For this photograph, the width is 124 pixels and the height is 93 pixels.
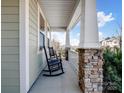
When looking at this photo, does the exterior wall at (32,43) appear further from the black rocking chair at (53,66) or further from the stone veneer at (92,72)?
the stone veneer at (92,72)

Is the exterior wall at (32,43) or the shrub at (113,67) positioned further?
the exterior wall at (32,43)

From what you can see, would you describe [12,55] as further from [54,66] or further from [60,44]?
[60,44]

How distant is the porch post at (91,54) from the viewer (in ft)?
13.1

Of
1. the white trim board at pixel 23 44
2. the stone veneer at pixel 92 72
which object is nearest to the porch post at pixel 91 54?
the stone veneer at pixel 92 72

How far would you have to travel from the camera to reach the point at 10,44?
12.4ft

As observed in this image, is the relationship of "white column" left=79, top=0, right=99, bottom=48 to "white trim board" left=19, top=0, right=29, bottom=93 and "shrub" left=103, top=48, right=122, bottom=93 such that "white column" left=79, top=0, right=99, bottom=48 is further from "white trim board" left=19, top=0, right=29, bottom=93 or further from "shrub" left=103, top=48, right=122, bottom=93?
"white trim board" left=19, top=0, right=29, bottom=93

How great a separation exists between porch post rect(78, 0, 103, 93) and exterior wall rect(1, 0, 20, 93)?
1505 millimetres

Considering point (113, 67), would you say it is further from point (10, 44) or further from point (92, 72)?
point (10, 44)

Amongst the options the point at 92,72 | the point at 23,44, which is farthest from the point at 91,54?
the point at 23,44

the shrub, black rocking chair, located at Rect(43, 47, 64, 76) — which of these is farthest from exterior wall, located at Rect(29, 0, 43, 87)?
the shrub

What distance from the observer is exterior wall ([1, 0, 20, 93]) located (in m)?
3.77

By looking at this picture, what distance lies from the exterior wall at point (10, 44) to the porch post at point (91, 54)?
4.94 feet

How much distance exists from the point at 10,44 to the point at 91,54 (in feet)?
5.86

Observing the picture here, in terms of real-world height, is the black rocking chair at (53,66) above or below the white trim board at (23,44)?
below
